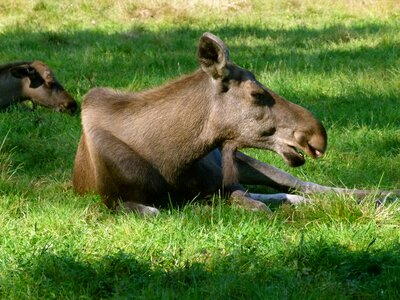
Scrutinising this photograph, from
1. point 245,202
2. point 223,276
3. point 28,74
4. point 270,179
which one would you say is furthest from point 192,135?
point 28,74

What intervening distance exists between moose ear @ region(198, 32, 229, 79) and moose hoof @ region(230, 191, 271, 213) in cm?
102

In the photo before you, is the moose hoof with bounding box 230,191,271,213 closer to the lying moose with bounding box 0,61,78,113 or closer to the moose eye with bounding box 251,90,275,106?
the moose eye with bounding box 251,90,275,106

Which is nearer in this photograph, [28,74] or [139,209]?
[139,209]

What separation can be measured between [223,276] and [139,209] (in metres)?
1.63

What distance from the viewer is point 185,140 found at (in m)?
6.75

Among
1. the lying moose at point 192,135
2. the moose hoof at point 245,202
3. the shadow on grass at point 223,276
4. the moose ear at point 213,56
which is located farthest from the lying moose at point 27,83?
the shadow on grass at point 223,276

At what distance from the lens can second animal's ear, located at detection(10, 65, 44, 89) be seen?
38.8 ft

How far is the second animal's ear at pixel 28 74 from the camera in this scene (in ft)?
38.8

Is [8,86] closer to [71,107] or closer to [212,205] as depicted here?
[71,107]

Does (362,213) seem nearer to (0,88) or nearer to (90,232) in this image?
(90,232)

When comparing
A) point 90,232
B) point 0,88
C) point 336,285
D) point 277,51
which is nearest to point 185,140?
point 90,232

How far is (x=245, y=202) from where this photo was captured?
692cm

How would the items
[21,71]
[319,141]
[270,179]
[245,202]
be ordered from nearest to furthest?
[319,141]
[245,202]
[270,179]
[21,71]

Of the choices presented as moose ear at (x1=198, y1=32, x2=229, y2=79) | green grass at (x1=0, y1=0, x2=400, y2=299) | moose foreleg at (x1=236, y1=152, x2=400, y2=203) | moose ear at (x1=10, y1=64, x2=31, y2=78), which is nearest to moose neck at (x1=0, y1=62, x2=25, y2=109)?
moose ear at (x1=10, y1=64, x2=31, y2=78)
